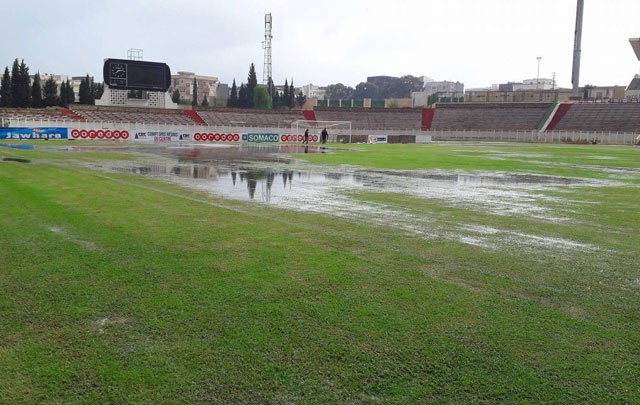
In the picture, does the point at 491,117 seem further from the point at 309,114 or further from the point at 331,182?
the point at 331,182

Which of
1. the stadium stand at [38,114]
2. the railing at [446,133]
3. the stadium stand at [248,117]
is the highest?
the stadium stand at [248,117]

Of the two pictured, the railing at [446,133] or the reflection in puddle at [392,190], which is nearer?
the reflection in puddle at [392,190]

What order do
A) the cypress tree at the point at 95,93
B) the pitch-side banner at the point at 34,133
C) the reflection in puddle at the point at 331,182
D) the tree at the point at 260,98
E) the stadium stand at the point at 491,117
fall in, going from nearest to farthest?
the reflection in puddle at the point at 331,182
the pitch-side banner at the point at 34,133
the cypress tree at the point at 95,93
the stadium stand at the point at 491,117
the tree at the point at 260,98

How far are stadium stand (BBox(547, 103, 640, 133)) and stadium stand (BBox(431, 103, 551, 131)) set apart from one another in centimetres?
472

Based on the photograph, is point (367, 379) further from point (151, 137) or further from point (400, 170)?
point (151, 137)

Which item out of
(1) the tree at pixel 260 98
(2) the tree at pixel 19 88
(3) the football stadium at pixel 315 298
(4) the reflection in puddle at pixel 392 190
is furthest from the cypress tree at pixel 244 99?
(3) the football stadium at pixel 315 298

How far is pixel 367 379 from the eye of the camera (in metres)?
4.02

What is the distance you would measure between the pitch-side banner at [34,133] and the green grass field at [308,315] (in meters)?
46.7

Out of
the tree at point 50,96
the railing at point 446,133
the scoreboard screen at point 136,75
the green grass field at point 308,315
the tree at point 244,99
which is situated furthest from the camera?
the tree at point 244,99

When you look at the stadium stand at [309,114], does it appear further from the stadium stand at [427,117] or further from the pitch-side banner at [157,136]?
the pitch-side banner at [157,136]

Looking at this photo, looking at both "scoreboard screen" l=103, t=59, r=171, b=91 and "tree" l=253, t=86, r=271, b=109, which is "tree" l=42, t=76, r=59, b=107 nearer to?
"scoreboard screen" l=103, t=59, r=171, b=91

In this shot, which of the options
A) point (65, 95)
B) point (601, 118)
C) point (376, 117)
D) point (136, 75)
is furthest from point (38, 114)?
point (601, 118)

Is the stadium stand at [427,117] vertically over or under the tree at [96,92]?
under

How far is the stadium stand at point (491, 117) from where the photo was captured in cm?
9169
